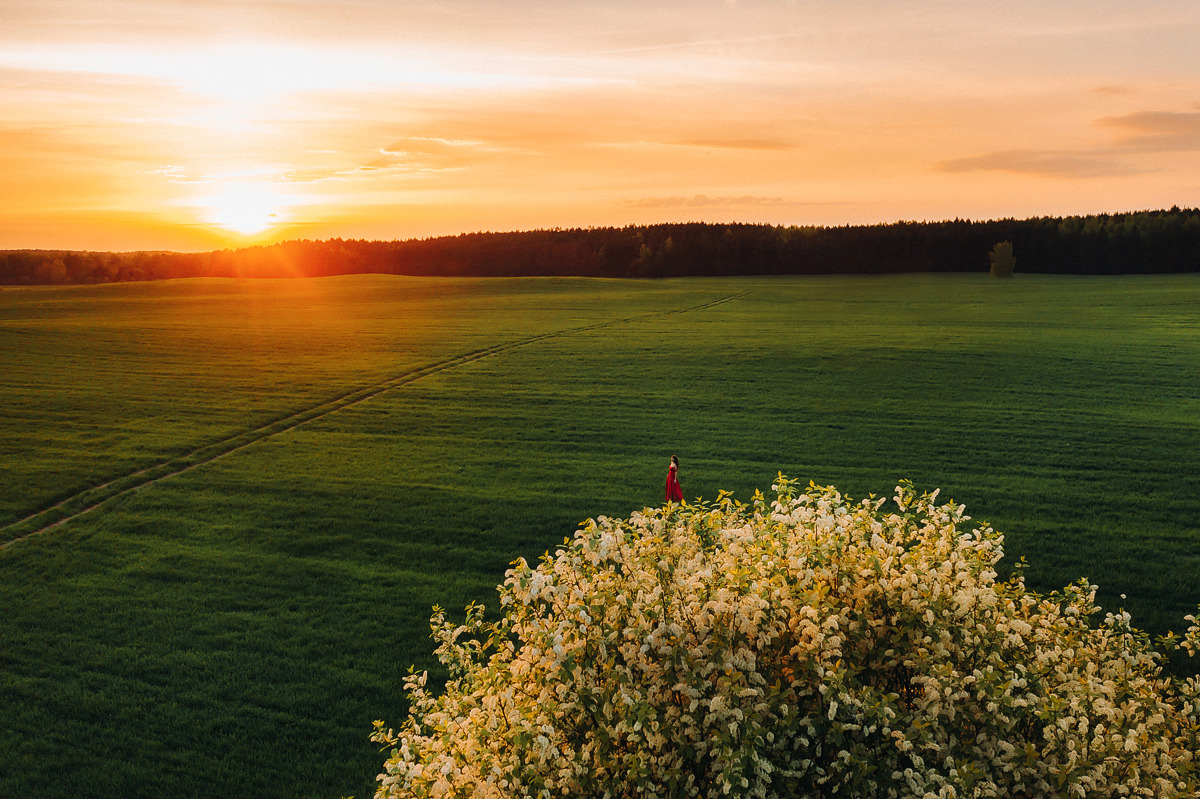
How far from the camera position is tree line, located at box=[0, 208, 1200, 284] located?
114062 millimetres

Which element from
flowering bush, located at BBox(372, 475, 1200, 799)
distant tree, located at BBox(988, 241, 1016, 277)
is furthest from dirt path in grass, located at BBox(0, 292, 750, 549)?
distant tree, located at BBox(988, 241, 1016, 277)

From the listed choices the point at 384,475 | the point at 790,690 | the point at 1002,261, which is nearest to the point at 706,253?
the point at 1002,261

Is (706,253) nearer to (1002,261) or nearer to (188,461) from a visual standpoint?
(1002,261)

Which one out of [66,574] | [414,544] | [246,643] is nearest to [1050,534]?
[414,544]

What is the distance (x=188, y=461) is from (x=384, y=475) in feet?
23.7

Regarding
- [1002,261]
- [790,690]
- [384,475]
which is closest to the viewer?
[790,690]

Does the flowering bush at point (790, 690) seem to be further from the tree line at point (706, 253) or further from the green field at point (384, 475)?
the tree line at point (706, 253)

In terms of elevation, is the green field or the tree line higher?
the tree line

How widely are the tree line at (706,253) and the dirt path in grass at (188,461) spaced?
8390cm

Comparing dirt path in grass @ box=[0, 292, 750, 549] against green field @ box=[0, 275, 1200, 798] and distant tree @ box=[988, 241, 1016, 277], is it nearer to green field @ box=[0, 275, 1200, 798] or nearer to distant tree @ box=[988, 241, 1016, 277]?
green field @ box=[0, 275, 1200, 798]

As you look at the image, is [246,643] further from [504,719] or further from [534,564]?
[504,719]

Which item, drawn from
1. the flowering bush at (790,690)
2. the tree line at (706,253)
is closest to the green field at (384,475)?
the flowering bush at (790,690)

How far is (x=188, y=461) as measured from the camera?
28.1 m

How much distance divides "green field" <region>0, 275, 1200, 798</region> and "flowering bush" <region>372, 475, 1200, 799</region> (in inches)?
278
